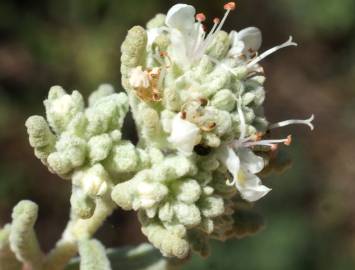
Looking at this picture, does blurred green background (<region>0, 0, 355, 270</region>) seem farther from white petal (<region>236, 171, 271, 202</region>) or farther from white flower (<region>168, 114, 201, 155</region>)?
white flower (<region>168, 114, 201, 155</region>)

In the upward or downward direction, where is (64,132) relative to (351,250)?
upward

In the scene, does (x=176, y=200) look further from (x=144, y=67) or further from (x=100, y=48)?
(x=100, y=48)

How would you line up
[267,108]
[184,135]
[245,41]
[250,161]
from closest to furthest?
[184,135] < [250,161] < [245,41] < [267,108]

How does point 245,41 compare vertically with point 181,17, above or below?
below

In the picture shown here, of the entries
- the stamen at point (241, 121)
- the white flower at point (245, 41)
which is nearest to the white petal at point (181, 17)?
the white flower at point (245, 41)

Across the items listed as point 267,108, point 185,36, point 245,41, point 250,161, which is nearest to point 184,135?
point 250,161

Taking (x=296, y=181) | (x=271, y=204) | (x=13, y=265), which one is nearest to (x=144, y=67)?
(x=13, y=265)

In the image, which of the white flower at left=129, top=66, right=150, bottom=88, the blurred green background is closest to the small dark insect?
the white flower at left=129, top=66, right=150, bottom=88

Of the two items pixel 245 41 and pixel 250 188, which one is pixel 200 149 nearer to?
pixel 250 188
